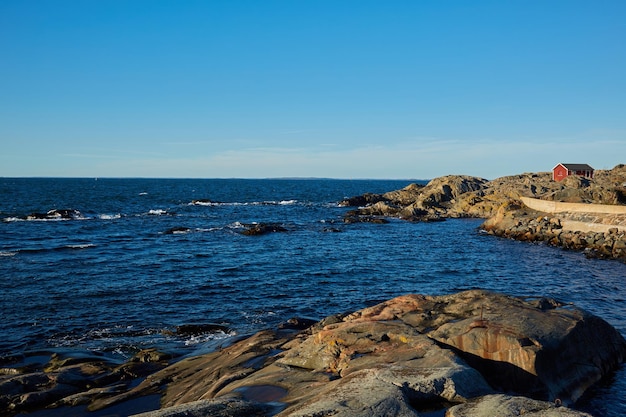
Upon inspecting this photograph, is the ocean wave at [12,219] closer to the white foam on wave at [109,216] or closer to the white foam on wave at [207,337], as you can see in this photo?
the white foam on wave at [109,216]

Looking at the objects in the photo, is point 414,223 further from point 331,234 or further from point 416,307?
point 416,307

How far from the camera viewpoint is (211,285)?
96.9 feet

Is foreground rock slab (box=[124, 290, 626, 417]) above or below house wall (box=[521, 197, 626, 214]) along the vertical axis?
below

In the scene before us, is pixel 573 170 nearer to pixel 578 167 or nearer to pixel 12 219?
pixel 578 167

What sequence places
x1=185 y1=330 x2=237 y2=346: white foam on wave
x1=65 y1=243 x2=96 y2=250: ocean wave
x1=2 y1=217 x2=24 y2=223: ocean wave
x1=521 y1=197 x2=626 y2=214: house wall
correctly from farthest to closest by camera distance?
x1=2 y1=217 x2=24 y2=223: ocean wave → x1=521 y1=197 x2=626 y2=214: house wall → x1=65 y1=243 x2=96 y2=250: ocean wave → x1=185 y1=330 x2=237 y2=346: white foam on wave

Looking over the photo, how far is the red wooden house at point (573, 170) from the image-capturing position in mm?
86438

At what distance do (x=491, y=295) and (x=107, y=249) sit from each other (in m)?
34.7

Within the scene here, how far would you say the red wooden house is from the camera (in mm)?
86438

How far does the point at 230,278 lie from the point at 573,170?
78710mm

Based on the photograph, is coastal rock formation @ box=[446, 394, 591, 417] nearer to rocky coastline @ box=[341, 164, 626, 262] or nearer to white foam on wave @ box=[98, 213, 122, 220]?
rocky coastline @ box=[341, 164, 626, 262]

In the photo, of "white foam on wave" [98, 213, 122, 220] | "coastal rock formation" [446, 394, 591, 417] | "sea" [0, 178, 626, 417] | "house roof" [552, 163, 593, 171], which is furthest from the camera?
"house roof" [552, 163, 593, 171]

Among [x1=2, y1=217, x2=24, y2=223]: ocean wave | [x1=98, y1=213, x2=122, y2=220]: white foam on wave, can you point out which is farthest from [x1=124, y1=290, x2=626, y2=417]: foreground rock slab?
[x1=2, y1=217, x2=24, y2=223]: ocean wave

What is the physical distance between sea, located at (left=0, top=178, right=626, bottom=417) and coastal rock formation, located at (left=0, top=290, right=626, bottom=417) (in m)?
1.56

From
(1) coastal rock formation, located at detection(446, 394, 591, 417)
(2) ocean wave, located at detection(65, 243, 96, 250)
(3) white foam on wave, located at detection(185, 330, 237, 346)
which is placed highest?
(1) coastal rock formation, located at detection(446, 394, 591, 417)
